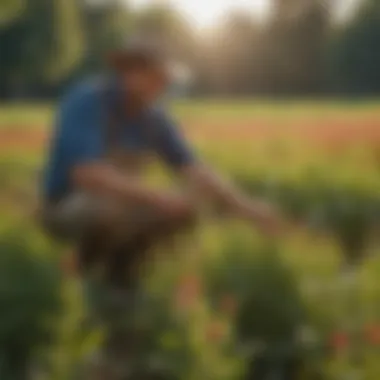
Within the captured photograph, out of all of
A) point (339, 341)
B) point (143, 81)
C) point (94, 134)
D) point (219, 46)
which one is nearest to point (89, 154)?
point (94, 134)

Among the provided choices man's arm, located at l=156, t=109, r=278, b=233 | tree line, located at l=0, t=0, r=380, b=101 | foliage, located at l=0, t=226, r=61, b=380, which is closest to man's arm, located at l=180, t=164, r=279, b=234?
man's arm, located at l=156, t=109, r=278, b=233

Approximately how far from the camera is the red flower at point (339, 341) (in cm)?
131

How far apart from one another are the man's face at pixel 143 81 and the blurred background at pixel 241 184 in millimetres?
35

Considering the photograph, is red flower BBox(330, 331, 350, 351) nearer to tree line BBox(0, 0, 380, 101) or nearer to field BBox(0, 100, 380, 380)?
field BBox(0, 100, 380, 380)

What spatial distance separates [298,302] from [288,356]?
0.27ft

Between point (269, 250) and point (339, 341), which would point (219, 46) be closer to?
point (269, 250)

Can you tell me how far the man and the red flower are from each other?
0.18 m

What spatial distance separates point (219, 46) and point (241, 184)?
8.2 inches

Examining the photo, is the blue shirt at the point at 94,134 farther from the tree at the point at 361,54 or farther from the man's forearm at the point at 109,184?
the tree at the point at 361,54

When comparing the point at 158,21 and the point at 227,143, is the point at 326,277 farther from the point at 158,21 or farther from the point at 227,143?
the point at 158,21

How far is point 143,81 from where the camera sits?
130 cm

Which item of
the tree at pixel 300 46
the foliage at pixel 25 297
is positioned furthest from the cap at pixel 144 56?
the foliage at pixel 25 297

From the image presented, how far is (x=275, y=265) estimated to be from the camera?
51.3 inches

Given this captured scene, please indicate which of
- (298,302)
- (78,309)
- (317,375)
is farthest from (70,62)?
(317,375)
